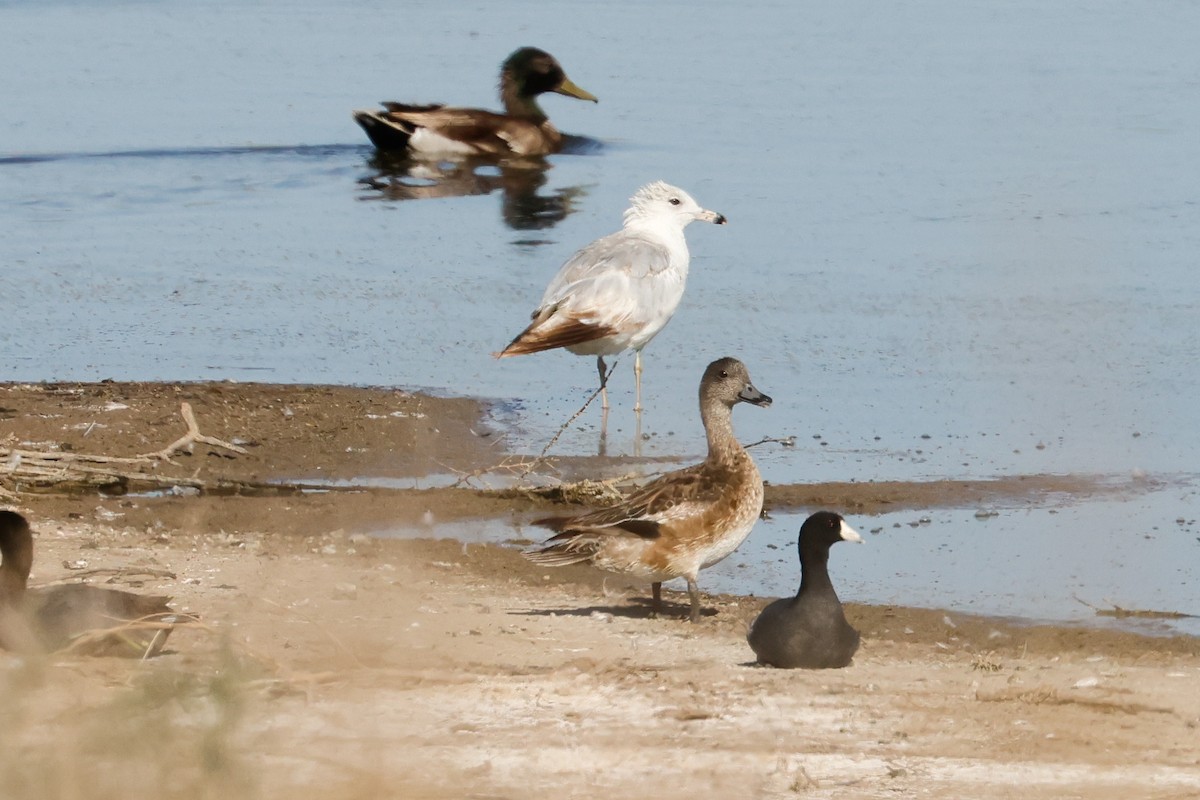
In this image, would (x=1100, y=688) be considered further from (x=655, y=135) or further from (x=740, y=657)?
(x=655, y=135)

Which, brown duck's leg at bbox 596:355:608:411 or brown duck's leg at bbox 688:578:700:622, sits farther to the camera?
brown duck's leg at bbox 596:355:608:411

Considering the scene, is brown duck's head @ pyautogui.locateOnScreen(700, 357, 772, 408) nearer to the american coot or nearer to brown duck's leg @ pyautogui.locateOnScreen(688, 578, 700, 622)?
brown duck's leg @ pyautogui.locateOnScreen(688, 578, 700, 622)

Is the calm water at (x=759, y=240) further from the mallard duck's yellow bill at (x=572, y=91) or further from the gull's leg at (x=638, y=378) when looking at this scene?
the mallard duck's yellow bill at (x=572, y=91)

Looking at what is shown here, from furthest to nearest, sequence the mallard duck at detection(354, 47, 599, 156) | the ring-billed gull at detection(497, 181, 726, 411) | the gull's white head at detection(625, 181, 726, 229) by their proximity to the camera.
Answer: the mallard duck at detection(354, 47, 599, 156)
the gull's white head at detection(625, 181, 726, 229)
the ring-billed gull at detection(497, 181, 726, 411)

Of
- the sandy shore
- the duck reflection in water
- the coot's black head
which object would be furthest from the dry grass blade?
the duck reflection in water

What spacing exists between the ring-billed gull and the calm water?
1.39 ft

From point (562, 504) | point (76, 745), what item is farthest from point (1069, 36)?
point (76, 745)

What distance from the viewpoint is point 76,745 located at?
3.91 meters

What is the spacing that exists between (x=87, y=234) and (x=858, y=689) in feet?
40.9

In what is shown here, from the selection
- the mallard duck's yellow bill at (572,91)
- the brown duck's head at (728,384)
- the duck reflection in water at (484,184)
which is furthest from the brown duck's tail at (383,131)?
the brown duck's head at (728,384)

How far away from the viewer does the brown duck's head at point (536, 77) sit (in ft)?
75.8

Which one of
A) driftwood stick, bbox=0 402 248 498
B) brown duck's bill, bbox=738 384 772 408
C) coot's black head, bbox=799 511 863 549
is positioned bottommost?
driftwood stick, bbox=0 402 248 498

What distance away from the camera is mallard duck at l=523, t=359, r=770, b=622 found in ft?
24.5

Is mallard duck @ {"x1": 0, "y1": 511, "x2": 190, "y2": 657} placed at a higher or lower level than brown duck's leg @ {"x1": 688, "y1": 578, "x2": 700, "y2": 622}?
higher
